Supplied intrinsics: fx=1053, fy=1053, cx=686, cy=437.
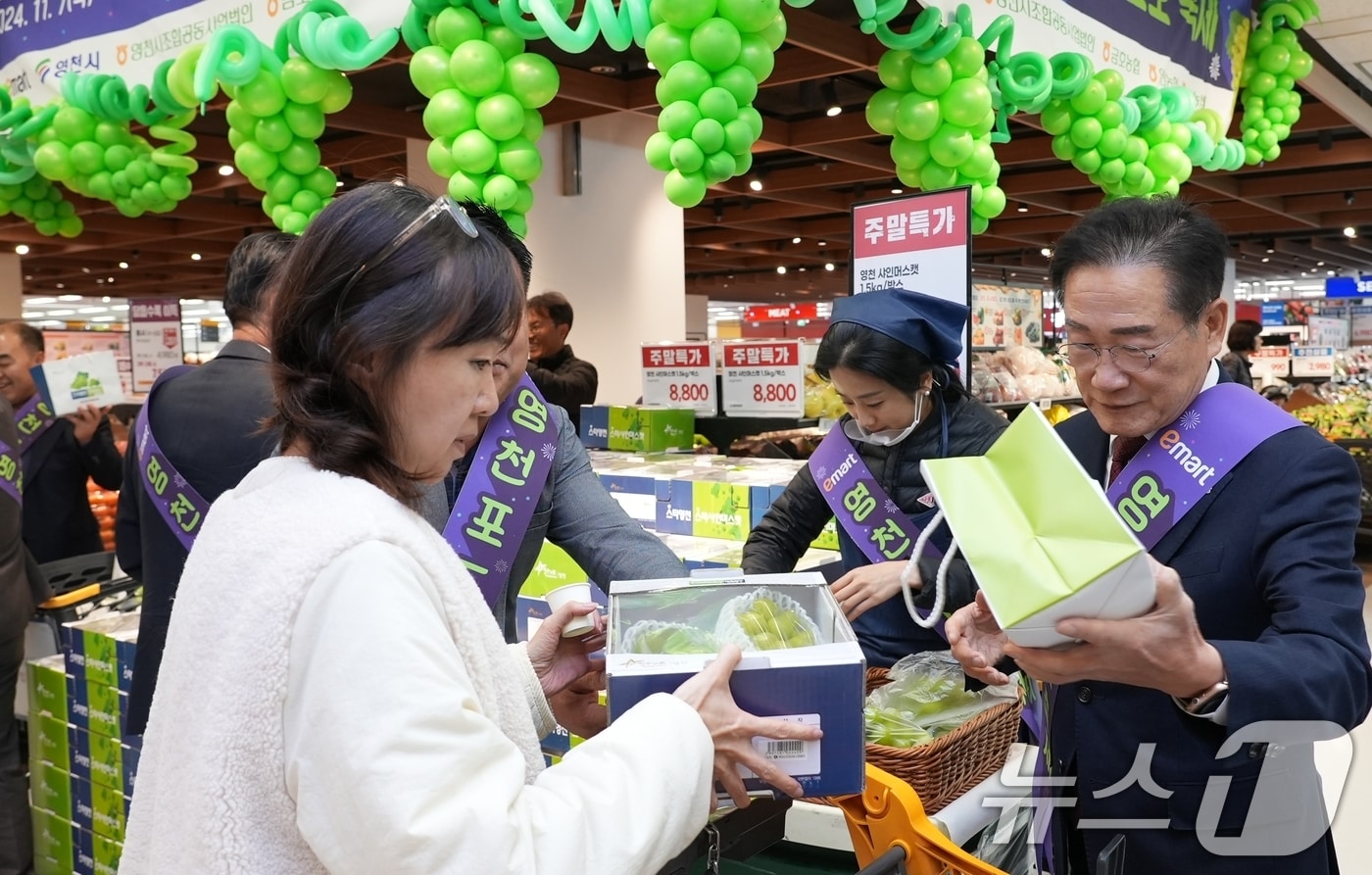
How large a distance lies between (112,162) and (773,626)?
15.5 ft

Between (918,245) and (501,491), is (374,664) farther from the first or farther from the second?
(918,245)

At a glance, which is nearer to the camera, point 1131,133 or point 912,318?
point 912,318

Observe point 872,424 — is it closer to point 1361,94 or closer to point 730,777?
point 730,777

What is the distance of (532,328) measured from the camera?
5.20m

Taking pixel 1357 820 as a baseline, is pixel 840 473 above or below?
above

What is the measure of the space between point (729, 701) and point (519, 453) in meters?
1.08

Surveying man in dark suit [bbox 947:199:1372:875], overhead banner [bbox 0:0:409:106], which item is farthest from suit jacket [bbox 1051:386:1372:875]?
overhead banner [bbox 0:0:409:106]

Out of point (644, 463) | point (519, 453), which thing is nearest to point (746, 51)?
point (644, 463)

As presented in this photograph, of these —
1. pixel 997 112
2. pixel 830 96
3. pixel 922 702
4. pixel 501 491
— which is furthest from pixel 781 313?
pixel 922 702

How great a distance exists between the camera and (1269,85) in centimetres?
622

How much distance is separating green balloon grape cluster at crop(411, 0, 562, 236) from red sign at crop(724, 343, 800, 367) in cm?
133

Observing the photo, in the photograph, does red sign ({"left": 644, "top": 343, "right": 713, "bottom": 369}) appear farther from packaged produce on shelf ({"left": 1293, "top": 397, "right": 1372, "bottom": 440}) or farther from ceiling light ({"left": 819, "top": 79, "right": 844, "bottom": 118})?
packaged produce on shelf ({"left": 1293, "top": 397, "right": 1372, "bottom": 440})

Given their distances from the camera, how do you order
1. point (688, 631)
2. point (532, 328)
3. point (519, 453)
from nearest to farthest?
point (688, 631) → point (519, 453) → point (532, 328)

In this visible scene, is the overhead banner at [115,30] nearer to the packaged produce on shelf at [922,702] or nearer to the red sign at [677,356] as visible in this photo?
the red sign at [677,356]
